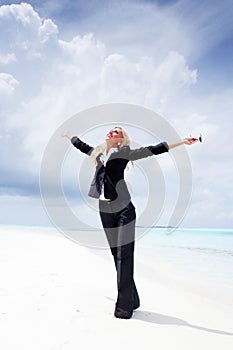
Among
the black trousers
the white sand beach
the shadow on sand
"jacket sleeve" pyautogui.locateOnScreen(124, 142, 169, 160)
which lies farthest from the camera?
the black trousers

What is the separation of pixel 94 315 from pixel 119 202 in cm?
127

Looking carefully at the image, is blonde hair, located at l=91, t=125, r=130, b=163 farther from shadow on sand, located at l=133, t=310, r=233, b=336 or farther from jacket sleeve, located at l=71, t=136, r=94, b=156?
shadow on sand, located at l=133, t=310, r=233, b=336

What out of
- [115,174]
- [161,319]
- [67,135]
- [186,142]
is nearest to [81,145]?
[67,135]

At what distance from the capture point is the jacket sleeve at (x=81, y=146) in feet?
15.0

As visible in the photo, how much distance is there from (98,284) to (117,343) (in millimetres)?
2579

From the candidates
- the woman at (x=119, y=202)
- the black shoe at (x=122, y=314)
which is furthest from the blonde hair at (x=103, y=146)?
the black shoe at (x=122, y=314)

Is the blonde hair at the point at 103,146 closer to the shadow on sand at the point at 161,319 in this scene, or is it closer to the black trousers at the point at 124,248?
the black trousers at the point at 124,248

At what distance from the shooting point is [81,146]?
15.1ft

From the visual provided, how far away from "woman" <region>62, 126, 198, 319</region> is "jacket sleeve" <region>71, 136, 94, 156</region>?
152 mm

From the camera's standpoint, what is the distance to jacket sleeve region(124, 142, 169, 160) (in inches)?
156

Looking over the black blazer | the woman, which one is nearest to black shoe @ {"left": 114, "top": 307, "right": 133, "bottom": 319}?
the woman

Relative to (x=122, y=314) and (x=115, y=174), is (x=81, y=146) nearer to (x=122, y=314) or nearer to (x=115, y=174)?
(x=115, y=174)

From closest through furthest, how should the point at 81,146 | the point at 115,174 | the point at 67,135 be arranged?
the point at 115,174
the point at 81,146
the point at 67,135

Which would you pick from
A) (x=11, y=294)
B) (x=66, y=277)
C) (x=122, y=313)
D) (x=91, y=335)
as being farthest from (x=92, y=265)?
(x=91, y=335)
